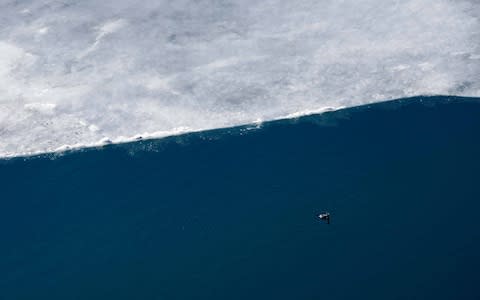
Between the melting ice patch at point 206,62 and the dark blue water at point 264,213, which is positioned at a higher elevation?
the melting ice patch at point 206,62

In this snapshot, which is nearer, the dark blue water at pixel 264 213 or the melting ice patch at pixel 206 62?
the dark blue water at pixel 264 213

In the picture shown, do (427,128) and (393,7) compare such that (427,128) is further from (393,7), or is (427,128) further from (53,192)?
(53,192)

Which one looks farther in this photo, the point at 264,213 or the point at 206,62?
the point at 206,62

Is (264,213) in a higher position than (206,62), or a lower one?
lower

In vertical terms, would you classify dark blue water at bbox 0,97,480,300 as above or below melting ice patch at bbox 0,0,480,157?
below
